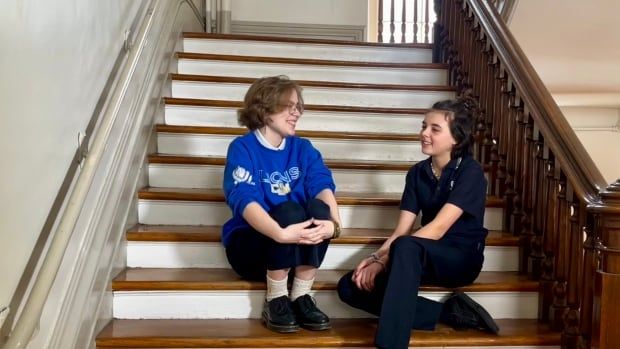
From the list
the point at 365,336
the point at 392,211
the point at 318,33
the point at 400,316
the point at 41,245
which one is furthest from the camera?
the point at 318,33

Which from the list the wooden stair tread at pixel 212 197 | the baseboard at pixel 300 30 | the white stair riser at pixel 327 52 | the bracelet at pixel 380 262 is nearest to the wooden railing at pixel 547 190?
the wooden stair tread at pixel 212 197

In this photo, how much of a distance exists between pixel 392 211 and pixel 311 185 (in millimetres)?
514

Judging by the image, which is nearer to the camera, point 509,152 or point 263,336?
point 263,336

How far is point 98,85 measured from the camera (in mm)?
1827

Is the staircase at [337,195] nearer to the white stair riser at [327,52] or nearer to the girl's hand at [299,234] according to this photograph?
the white stair riser at [327,52]

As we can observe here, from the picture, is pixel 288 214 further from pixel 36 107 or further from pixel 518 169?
pixel 518 169

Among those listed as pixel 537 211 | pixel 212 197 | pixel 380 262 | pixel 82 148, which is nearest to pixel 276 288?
pixel 380 262

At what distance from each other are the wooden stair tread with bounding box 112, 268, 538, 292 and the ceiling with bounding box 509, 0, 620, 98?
204 cm

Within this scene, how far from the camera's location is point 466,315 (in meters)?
1.97

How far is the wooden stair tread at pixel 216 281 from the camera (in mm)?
1992

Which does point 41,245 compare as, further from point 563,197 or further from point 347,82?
point 347,82

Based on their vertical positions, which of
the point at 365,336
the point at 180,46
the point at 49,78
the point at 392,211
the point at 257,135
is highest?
the point at 180,46

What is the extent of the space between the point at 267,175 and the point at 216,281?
39 cm

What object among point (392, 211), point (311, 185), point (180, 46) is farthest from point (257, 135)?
point (180, 46)
